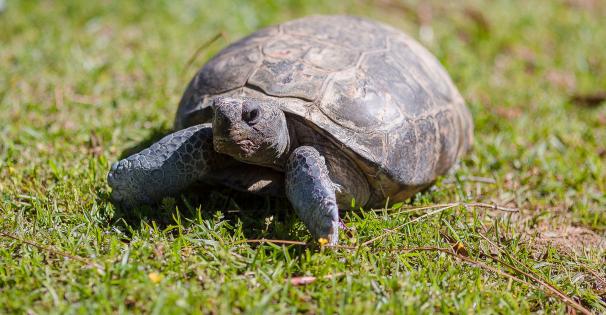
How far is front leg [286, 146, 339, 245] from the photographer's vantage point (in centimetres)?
278

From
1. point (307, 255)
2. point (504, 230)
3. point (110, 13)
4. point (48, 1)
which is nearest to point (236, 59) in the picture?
point (307, 255)

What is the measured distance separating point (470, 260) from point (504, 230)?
616 millimetres

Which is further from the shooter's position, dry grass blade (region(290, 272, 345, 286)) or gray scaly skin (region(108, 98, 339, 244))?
gray scaly skin (region(108, 98, 339, 244))

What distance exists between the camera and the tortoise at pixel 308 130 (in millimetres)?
2971

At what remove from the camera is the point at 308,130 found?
322 centimetres

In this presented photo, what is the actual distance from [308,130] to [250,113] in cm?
43

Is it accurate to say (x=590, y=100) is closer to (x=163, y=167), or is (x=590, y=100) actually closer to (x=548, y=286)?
(x=548, y=286)

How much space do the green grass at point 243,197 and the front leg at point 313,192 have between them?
16 cm

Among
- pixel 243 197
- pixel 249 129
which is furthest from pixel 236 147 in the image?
pixel 243 197

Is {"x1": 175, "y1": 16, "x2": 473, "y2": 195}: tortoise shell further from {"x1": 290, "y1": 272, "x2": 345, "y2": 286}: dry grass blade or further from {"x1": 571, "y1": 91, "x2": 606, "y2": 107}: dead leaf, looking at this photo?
{"x1": 571, "y1": 91, "x2": 606, "y2": 107}: dead leaf

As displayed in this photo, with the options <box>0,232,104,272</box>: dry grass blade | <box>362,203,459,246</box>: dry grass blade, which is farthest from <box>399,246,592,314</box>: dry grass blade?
<box>0,232,104,272</box>: dry grass blade

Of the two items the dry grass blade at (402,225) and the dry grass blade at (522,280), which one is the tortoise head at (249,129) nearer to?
the dry grass blade at (402,225)

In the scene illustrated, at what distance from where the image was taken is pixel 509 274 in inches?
117

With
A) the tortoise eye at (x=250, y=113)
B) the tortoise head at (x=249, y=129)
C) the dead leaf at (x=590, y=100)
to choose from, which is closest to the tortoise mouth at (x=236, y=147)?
the tortoise head at (x=249, y=129)
